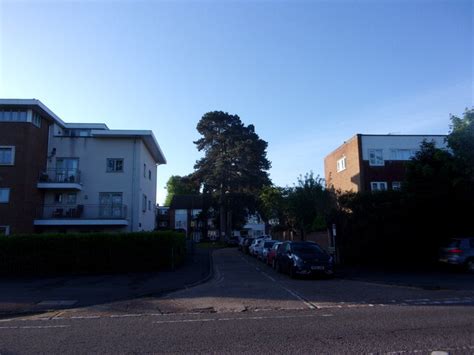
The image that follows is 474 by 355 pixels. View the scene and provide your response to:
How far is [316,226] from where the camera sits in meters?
30.4

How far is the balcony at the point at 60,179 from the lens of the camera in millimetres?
27906

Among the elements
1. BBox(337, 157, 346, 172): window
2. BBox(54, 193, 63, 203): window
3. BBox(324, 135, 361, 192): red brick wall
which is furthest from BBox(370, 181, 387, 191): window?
BBox(54, 193, 63, 203): window

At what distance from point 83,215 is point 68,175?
2.91 metres

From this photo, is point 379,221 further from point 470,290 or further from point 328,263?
point 470,290

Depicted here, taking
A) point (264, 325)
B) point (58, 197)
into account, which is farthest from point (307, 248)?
point (58, 197)

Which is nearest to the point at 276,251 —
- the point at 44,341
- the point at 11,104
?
the point at 44,341

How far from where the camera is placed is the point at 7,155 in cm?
2666

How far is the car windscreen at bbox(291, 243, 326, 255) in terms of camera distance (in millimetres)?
17984

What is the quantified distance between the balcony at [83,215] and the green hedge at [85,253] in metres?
8.34

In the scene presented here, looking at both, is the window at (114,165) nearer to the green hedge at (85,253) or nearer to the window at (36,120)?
the window at (36,120)

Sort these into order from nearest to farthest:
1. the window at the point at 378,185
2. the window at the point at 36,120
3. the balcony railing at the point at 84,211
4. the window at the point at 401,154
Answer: the window at the point at 36,120 → the balcony railing at the point at 84,211 → the window at the point at 378,185 → the window at the point at 401,154

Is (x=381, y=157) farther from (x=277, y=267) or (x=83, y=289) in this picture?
(x=83, y=289)

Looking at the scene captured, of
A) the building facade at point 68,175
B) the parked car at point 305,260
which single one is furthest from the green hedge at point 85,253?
the building facade at point 68,175

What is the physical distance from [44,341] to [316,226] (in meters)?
25.0
